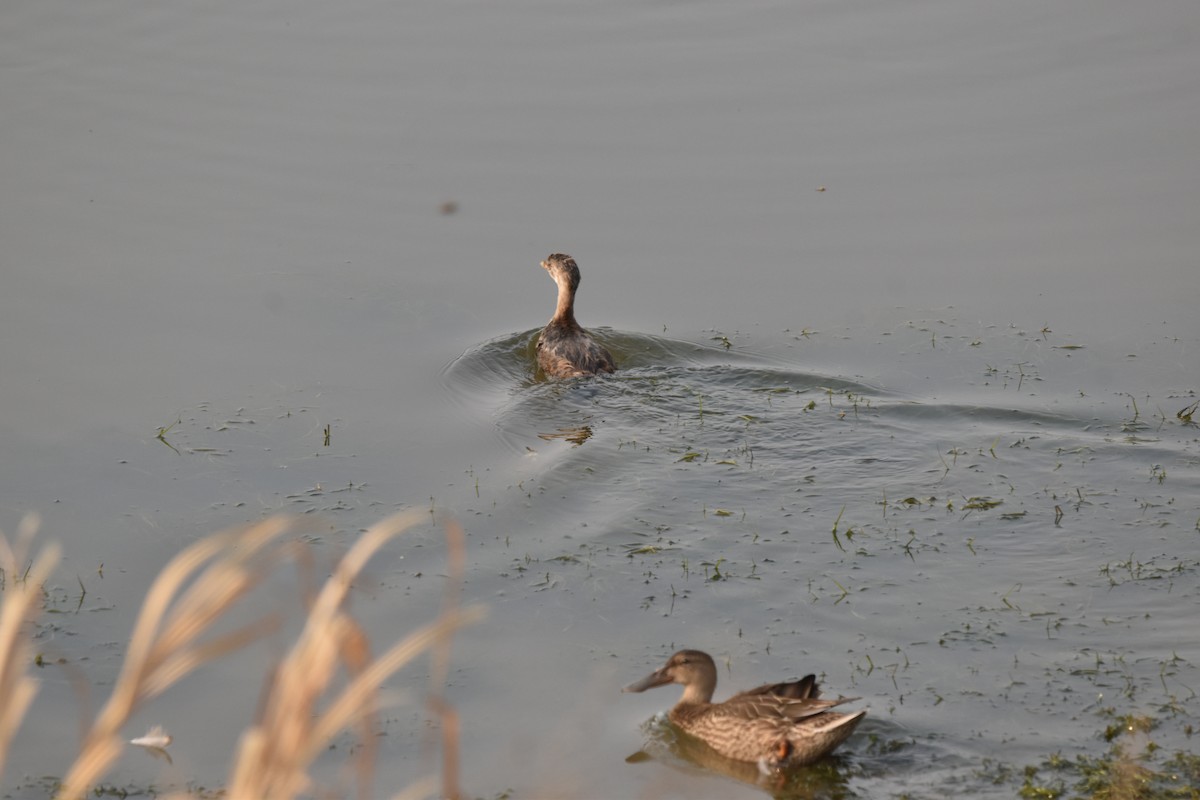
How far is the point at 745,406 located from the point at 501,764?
16.4ft

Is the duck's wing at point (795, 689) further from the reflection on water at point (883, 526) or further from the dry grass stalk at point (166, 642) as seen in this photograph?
the dry grass stalk at point (166, 642)

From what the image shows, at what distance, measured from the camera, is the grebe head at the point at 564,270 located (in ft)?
41.0

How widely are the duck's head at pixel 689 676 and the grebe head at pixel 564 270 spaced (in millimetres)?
5946

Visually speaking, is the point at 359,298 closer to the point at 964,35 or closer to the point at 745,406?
the point at 745,406

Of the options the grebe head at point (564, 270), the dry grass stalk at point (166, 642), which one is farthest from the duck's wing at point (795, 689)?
the grebe head at point (564, 270)

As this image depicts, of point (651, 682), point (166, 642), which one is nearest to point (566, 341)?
point (651, 682)

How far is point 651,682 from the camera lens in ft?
23.3

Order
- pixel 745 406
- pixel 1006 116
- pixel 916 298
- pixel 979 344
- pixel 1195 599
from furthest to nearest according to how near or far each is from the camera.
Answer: pixel 1006 116 < pixel 916 298 < pixel 979 344 < pixel 745 406 < pixel 1195 599

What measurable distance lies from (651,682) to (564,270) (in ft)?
20.0

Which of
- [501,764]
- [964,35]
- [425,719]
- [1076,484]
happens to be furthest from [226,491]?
[964,35]

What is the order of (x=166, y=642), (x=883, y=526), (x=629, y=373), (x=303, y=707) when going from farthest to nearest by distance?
(x=629, y=373) < (x=883, y=526) < (x=303, y=707) < (x=166, y=642)

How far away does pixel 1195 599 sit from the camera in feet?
26.1

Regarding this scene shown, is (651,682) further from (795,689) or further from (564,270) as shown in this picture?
(564,270)

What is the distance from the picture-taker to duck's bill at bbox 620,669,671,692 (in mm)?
7102
